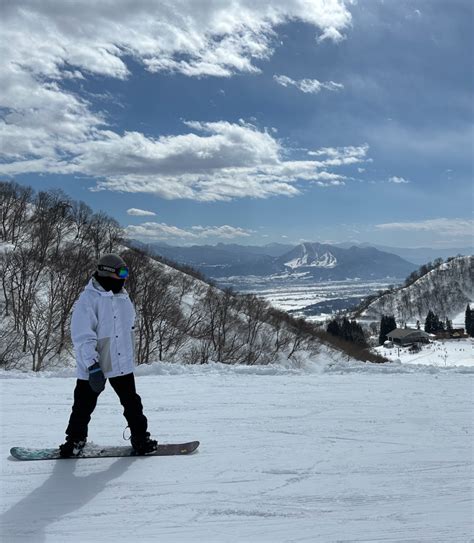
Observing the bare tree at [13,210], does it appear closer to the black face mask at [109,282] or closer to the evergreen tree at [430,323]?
the black face mask at [109,282]

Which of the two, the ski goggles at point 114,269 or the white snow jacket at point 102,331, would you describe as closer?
the white snow jacket at point 102,331

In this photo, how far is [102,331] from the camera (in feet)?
14.9

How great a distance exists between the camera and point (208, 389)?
26.9 feet

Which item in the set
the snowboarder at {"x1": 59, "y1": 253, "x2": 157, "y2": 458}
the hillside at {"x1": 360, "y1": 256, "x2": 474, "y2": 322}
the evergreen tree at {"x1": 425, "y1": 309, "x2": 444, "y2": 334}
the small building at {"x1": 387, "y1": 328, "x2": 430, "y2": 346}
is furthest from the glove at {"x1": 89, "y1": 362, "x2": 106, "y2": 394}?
the hillside at {"x1": 360, "y1": 256, "x2": 474, "y2": 322}

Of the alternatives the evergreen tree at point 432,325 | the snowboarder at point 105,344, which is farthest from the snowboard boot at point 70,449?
the evergreen tree at point 432,325

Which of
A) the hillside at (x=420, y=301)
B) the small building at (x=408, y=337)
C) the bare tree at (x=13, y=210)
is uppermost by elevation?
the bare tree at (x=13, y=210)

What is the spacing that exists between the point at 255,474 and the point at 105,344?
198cm

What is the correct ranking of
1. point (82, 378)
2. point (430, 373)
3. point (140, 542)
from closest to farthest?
1. point (140, 542)
2. point (82, 378)
3. point (430, 373)

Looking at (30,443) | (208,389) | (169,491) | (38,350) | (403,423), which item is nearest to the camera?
(169,491)

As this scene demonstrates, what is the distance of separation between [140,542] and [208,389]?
5.03m

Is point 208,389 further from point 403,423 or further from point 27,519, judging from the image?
point 27,519

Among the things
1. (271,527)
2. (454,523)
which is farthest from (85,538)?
(454,523)

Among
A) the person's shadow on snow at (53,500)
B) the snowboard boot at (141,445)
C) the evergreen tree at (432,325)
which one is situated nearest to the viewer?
the person's shadow on snow at (53,500)

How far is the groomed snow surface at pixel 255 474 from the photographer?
11.0ft
